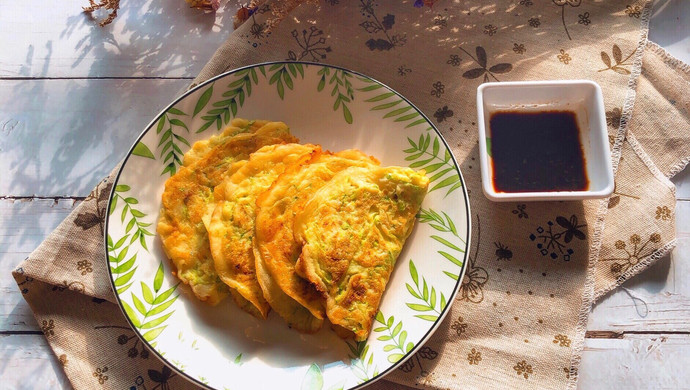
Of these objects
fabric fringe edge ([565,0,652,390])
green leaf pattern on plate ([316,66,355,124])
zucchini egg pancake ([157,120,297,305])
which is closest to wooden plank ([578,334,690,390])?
fabric fringe edge ([565,0,652,390])

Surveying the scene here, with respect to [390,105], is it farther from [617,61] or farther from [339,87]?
[617,61]

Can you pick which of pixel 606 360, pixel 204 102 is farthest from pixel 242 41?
pixel 606 360

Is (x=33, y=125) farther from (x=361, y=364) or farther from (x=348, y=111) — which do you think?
(x=361, y=364)

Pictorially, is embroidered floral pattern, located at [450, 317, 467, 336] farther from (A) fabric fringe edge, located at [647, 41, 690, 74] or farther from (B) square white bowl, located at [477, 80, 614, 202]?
(A) fabric fringe edge, located at [647, 41, 690, 74]

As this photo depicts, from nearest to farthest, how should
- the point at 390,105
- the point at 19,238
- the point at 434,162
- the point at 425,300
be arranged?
the point at 425,300 → the point at 434,162 → the point at 390,105 → the point at 19,238

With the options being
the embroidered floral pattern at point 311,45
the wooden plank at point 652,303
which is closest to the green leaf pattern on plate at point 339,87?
the embroidered floral pattern at point 311,45

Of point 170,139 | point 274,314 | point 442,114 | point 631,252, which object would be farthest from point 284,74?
point 631,252
